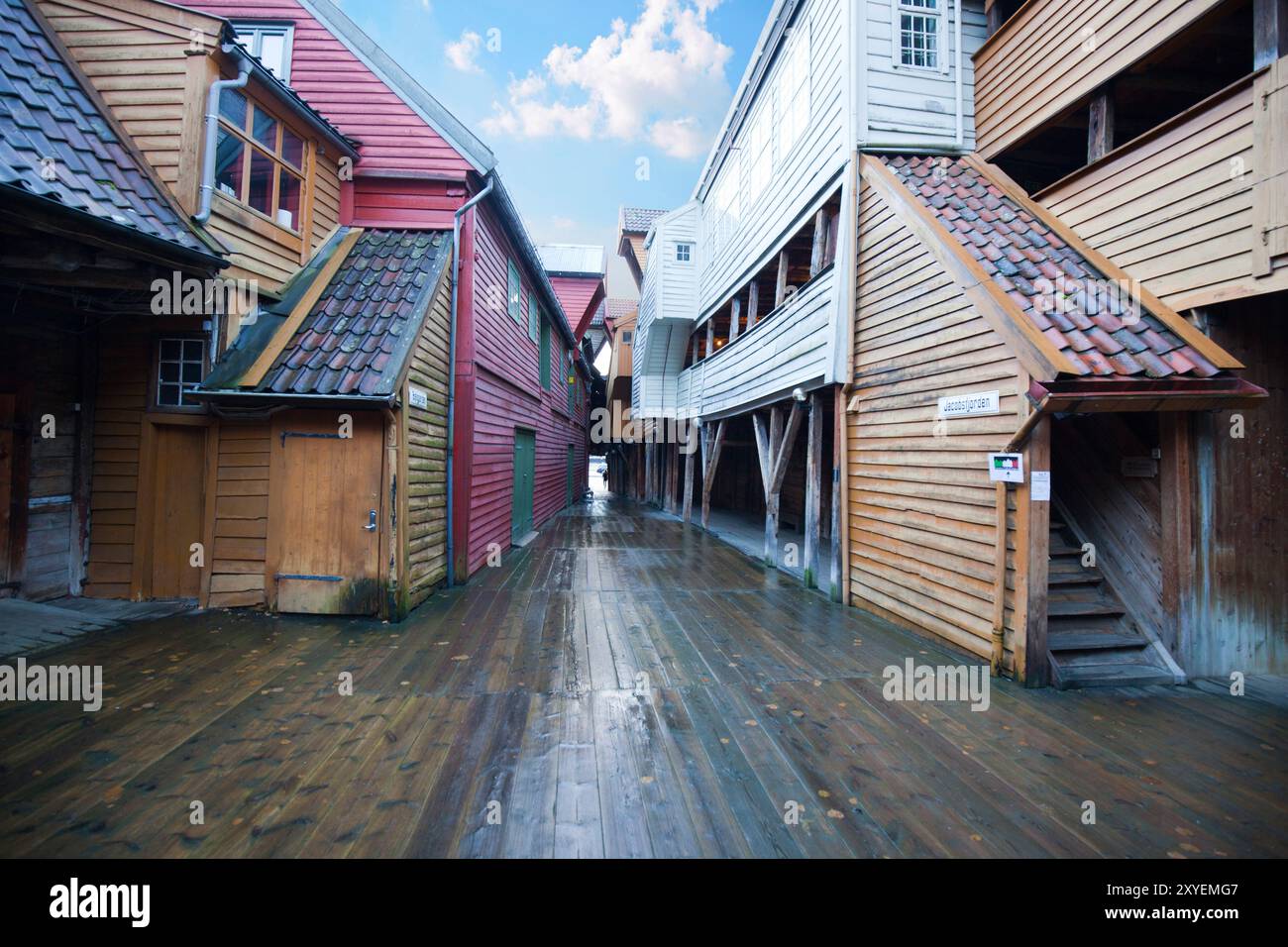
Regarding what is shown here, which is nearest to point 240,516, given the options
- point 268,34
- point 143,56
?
point 143,56

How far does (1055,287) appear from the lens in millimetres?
4535

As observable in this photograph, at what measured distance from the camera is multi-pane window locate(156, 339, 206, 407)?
576 centimetres

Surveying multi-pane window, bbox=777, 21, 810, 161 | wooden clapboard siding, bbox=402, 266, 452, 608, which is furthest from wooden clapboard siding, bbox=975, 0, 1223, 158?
wooden clapboard siding, bbox=402, 266, 452, 608

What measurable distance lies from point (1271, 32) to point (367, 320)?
8.10 metres

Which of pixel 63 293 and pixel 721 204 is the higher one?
pixel 721 204

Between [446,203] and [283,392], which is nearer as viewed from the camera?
[283,392]

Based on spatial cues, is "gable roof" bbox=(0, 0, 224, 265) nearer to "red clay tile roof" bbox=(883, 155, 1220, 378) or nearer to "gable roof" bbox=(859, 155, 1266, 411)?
"gable roof" bbox=(859, 155, 1266, 411)

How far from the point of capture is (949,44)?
6.67 metres

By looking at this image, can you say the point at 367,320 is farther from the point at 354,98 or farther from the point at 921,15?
the point at 921,15

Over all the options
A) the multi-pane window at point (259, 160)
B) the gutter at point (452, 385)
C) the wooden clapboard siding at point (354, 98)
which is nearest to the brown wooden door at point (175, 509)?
the gutter at point (452, 385)
